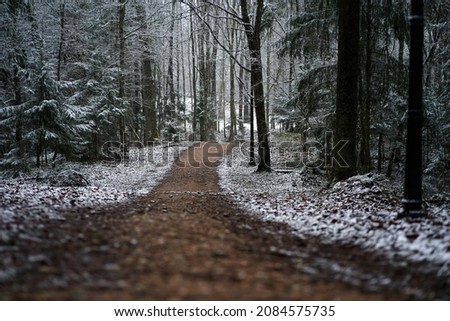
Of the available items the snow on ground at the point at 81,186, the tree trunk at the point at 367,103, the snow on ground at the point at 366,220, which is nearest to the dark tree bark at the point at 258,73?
the tree trunk at the point at 367,103

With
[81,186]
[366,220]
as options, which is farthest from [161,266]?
[81,186]

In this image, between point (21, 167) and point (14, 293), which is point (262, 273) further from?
point (21, 167)

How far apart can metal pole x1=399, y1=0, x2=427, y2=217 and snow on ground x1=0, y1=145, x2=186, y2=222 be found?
226 inches

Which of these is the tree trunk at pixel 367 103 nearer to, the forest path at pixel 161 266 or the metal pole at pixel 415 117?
the metal pole at pixel 415 117

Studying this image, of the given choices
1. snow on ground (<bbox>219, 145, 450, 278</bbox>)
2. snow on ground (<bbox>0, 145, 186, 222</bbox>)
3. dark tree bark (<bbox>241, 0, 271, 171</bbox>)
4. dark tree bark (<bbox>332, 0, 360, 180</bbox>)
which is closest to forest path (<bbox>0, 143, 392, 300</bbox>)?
snow on ground (<bbox>219, 145, 450, 278</bbox>)

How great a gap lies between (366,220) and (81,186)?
8710mm

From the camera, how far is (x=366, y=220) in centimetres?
581

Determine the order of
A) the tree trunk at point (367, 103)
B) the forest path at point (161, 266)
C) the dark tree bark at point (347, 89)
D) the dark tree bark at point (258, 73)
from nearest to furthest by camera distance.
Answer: the forest path at point (161, 266), the dark tree bark at point (347, 89), the tree trunk at point (367, 103), the dark tree bark at point (258, 73)

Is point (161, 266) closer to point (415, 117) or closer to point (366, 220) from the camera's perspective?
point (366, 220)

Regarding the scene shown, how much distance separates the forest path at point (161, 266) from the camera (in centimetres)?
289

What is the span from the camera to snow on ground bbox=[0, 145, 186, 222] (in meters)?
6.28

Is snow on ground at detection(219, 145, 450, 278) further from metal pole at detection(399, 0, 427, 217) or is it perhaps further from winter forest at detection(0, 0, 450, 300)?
metal pole at detection(399, 0, 427, 217)

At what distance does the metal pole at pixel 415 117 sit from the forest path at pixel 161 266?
2.35 meters
